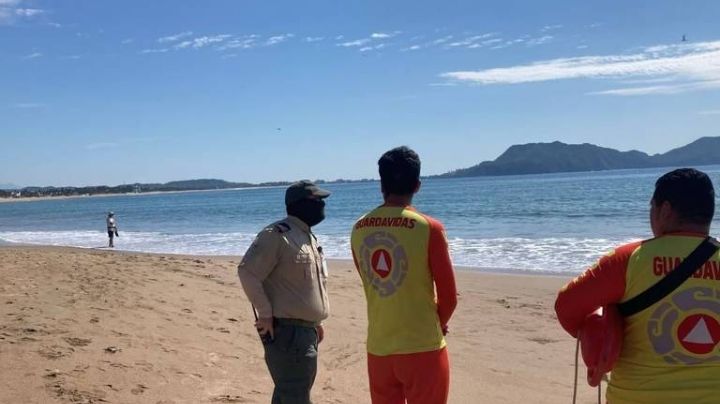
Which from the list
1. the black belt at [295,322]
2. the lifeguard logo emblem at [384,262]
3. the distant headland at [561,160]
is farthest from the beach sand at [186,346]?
the distant headland at [561,160]

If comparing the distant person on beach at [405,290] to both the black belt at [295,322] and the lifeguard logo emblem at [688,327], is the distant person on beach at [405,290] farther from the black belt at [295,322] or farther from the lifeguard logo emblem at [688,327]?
the lifeguard logo emblem at [688,327]

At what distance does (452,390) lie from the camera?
227 inches

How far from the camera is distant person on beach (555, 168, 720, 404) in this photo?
2.17m

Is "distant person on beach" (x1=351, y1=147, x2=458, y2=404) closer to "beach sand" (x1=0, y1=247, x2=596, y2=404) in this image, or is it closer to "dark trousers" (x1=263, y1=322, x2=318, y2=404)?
"dark trousers" (x1=263, y1=322, x2=318, y2=404)

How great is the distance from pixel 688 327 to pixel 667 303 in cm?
11

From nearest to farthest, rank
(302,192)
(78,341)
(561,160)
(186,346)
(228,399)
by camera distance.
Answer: (302,192) → (228,399) → (78,341) → (186,346) → (561,160)

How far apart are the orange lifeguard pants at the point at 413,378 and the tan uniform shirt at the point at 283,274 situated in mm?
674

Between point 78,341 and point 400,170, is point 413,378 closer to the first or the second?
point 400,170

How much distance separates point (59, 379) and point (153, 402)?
0.79 m

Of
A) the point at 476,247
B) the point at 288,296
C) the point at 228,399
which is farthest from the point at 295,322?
the point at 476,247

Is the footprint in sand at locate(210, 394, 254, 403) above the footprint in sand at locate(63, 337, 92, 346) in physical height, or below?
below

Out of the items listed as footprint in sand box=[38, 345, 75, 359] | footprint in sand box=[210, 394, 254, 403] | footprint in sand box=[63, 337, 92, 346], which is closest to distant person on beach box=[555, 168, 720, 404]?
footprint in sand box=[210, 394, 254, 403]

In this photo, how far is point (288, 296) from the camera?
3.67 m

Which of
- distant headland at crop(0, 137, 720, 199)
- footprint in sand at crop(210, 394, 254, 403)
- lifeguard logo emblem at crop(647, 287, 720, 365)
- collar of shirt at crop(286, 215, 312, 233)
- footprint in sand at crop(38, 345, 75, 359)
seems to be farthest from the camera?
distant headland at crop(0, 137, 720, 199)
